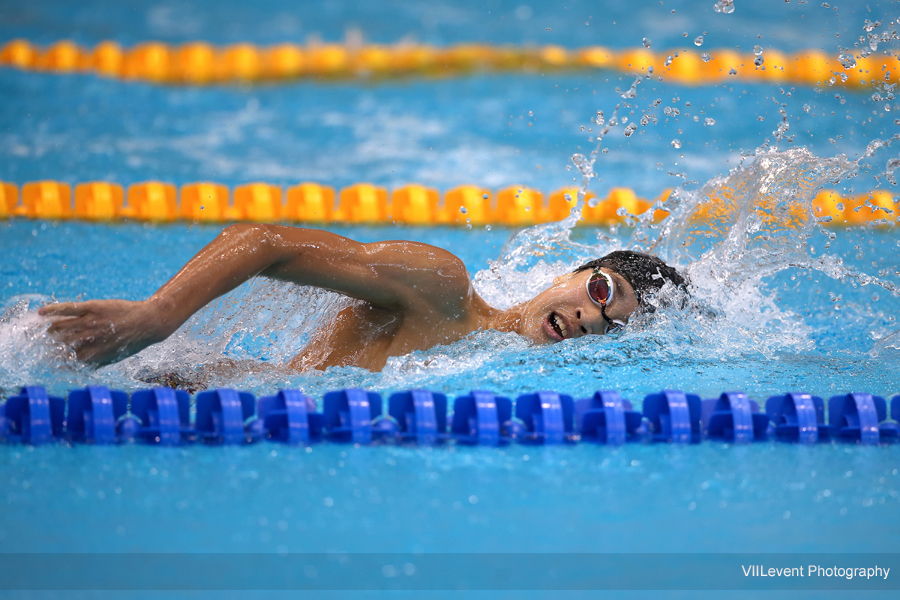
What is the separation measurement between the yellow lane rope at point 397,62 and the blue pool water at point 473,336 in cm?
20

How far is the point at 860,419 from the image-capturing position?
218 cm

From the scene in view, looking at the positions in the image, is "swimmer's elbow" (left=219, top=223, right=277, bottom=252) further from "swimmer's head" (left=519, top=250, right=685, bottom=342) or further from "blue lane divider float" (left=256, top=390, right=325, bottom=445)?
"swimmer's head" (left=519, top=250, right=685, bottom=342)

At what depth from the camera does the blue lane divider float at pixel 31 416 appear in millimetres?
1900

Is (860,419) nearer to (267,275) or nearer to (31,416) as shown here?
(267,275)

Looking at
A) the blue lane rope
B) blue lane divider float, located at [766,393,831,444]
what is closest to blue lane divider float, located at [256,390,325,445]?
the blue lane rope

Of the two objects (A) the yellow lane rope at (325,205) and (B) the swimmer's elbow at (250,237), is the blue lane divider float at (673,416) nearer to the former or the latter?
(B) the swimmer's elbow at (250,237)

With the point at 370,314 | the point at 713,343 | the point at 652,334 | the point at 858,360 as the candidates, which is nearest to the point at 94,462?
the point at 370,314

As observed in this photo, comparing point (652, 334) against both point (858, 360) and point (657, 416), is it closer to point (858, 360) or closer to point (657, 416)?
point (657, 416)

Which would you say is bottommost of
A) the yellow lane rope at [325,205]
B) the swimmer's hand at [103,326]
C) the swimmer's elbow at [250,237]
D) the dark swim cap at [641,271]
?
the swimmer's hand at [103,326]

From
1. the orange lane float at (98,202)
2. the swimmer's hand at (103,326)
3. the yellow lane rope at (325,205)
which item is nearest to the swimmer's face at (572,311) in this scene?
the swimmer's hand at (103,326)

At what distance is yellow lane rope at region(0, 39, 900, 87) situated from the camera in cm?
678

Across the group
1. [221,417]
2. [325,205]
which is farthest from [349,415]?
[325,205]

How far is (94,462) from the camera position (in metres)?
1.82

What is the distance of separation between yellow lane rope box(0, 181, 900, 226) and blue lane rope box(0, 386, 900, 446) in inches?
88.4
